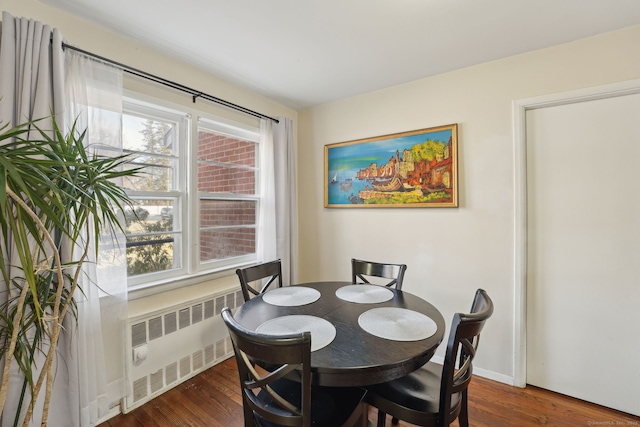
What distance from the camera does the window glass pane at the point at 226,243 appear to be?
2436 mm

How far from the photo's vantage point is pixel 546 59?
195 centimetres

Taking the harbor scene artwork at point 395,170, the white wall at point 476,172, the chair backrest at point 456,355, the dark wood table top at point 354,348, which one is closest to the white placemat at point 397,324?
the dark wood table top at point 354,348

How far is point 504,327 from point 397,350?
4.88 ft

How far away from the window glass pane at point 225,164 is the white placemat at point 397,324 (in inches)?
69.5

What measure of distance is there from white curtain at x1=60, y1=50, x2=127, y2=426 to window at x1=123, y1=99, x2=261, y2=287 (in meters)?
0.23

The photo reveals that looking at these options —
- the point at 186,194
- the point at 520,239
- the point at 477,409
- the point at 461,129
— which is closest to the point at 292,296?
the point at 186,194

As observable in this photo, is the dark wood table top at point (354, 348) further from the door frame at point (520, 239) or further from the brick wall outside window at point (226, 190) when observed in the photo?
the brick wall outside window at point (226, 190)

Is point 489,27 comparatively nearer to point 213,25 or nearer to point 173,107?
point 213,25

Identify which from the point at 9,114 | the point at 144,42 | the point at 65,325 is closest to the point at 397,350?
the point at 65,325

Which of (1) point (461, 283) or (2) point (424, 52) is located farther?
(1) point (461, 283)

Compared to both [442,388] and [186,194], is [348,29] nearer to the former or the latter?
[186,194]

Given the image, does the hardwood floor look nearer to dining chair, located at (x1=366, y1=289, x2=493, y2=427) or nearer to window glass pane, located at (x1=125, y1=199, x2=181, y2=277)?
dining chair, located at (x1=366, y1=289, x2=493, y2=427)

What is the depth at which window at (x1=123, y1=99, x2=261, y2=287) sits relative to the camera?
6.55ft

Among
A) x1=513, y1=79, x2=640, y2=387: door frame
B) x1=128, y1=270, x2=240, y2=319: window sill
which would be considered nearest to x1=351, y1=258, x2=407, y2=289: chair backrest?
x1=513, y1=79, x2=640, y2=387: door frame
